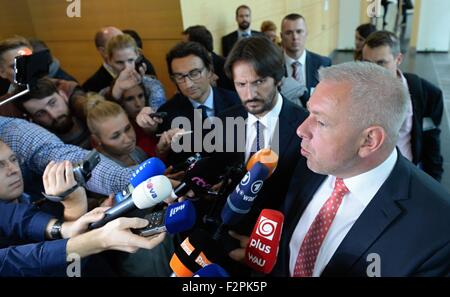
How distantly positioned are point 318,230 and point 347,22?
8818mm

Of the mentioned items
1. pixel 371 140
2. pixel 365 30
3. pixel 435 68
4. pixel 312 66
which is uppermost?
pixel 365 30

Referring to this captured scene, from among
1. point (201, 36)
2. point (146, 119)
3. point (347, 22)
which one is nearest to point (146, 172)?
point (146, 119)

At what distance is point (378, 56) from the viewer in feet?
6.57

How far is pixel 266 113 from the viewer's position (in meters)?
1.64

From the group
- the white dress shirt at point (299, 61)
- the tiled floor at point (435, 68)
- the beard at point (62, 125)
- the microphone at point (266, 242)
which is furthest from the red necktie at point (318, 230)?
the tiled floor at point (435, 68)

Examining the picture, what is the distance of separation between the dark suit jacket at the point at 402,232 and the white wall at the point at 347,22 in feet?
27.6

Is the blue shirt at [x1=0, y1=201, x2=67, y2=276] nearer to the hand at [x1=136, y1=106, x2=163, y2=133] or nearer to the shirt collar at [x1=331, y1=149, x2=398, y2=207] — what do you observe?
the shirt collar at [x1=331, y1=149, x2=398, y2=207]

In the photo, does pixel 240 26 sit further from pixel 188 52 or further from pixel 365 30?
pixel 188 52

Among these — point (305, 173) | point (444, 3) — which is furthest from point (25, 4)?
point (444, 3)

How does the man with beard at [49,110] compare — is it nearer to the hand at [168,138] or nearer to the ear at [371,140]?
the hand at [168,138]

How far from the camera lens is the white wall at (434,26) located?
757 cm

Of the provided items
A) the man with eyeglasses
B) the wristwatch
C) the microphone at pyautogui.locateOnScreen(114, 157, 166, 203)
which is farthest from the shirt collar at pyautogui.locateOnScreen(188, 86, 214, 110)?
the wristwatch

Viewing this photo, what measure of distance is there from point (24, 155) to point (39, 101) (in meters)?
0.52
